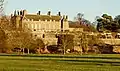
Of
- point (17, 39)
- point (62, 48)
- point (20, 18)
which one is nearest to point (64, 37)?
point (62, 48)

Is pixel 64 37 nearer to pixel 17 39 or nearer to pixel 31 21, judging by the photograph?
pixel 17 39

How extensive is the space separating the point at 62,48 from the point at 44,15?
2049 inches

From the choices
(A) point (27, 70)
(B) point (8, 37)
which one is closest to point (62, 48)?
(B) point (8, 37)

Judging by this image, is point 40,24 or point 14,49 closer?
point 14,49

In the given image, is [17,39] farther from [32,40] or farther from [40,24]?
[40,24]

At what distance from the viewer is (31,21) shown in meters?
164

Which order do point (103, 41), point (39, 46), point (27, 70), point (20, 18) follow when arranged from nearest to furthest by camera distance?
1. point (27, 70)
2. point (39, 46)
3. point (103, 41)
4. point (20, 18)

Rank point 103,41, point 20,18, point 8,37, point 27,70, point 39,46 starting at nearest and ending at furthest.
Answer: point 27,70 < point 8,37 < point 39,46 < point 103,41 < point 20,18

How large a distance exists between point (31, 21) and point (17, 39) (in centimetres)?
5014

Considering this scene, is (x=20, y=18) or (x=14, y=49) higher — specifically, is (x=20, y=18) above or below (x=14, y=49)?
above

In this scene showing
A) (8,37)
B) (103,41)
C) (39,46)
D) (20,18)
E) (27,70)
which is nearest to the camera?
(27,70)

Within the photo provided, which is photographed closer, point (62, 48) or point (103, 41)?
point (62, 48)

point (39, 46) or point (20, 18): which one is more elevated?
point (20, 18)

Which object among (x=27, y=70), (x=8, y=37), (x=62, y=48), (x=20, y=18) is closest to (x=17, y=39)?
(x=8, y=37)
